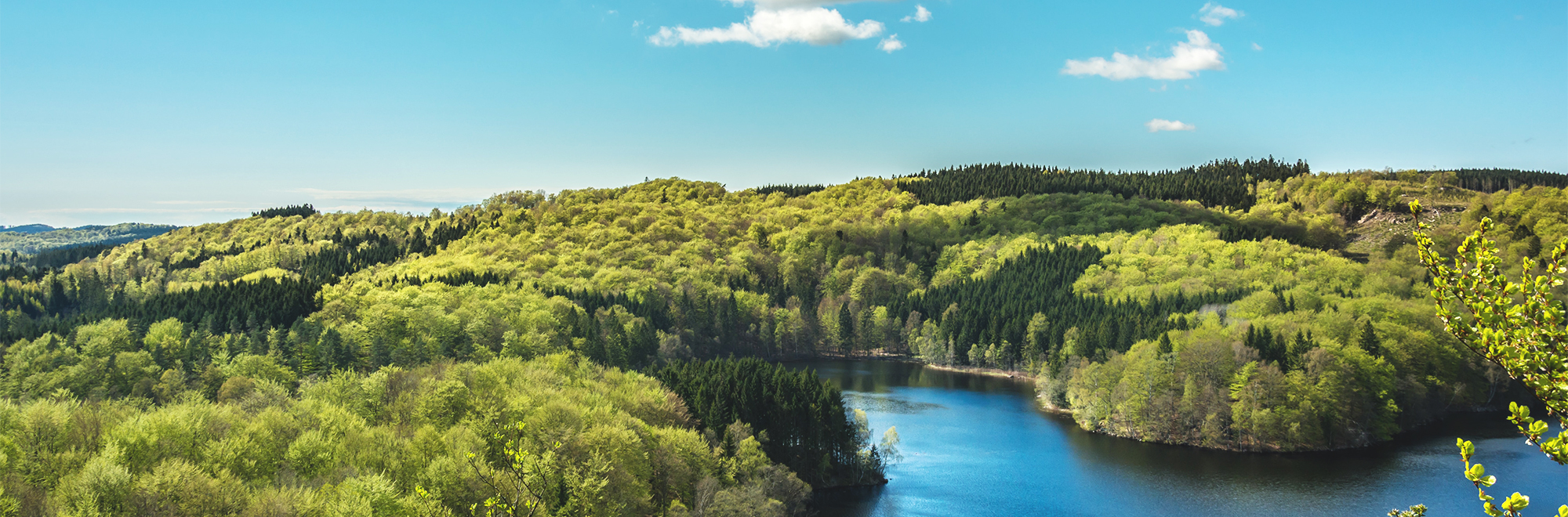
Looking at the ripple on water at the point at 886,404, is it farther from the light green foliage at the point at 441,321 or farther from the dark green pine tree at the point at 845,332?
the dark green pine tree at the point at 845,332

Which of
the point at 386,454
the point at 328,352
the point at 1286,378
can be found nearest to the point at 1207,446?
the point at 1286,378

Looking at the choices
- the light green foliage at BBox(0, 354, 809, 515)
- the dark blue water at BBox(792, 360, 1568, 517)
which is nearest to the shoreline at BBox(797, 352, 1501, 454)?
the dark blue water at BBox(792, 360, 1568, 517)

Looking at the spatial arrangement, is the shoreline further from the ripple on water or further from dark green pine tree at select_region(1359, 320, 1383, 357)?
the ripple on water

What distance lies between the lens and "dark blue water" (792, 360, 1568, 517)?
5759 cm

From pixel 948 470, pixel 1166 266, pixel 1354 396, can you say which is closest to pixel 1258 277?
pixel 1166 266

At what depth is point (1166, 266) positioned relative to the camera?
440ft

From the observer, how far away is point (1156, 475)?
214ft

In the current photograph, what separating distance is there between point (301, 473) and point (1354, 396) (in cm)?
7419

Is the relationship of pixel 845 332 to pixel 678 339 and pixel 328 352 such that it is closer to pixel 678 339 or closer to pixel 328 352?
pixel 678 339

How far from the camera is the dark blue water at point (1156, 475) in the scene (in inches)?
2267

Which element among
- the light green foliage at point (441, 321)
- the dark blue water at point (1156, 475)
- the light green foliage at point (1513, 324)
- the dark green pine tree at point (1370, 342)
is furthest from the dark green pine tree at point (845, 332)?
the light green foliage at point (1513, 324)

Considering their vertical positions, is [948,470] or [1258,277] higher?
[1258,277]

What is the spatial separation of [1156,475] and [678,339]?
67.6 meters

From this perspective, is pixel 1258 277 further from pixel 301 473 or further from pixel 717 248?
pixel 301 473
